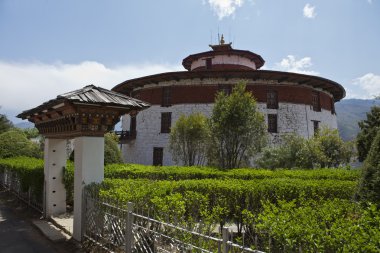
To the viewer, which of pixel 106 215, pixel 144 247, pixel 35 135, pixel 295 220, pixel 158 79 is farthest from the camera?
pixel 35 135

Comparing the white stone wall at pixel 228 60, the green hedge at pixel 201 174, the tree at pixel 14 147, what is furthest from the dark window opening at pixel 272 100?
the tree at pixel 14 147

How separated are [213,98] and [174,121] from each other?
4.02 m

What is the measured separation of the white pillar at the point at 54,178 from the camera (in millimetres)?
10469

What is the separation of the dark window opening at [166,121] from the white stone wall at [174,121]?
290 millimetres

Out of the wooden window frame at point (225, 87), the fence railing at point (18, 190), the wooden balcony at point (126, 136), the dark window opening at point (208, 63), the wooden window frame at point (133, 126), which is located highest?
the dark window opening at point (208, 63)

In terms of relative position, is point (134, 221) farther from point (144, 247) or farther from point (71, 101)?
point (71, 101)

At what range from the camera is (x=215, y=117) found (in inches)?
754

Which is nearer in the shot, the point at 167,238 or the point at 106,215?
the point at 167,238

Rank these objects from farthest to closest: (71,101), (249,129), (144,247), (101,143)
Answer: (249,129)
(101,143)
(71,101)
(144,247)

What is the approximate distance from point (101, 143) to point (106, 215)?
2292 millimetres

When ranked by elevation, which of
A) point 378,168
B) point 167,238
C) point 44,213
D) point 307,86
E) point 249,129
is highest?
point 307,86

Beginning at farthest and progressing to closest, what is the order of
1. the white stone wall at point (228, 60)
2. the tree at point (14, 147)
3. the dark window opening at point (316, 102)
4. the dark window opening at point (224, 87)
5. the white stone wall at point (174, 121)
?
the white stone wall at point (228, 60) → the dark window opening at point (316, 102) → the white stone wall at point (174, 121) → the dark window opening at point (224, 87) → the tree at point (14, 147)

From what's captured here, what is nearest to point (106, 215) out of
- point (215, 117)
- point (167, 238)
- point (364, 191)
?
point (167, 238)

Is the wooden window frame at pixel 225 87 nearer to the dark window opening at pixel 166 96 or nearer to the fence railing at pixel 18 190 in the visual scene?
the dark window opening at pixel 166 96
